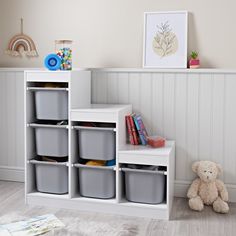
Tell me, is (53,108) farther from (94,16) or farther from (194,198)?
(194,198)

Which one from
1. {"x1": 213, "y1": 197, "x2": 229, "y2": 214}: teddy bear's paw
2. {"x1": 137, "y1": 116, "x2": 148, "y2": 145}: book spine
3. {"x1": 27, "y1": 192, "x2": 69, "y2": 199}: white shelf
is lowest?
{"x1": 213, "y1": 197, "x2": 229, "y2": 214}: teddy bear's paw

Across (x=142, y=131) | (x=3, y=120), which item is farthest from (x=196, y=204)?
(x=3, y=120)

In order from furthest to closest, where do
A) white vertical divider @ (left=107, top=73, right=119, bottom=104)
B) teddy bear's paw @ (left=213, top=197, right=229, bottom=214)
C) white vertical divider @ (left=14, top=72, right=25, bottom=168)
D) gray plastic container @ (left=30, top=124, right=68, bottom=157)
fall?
white vertical divider @ (left=14, top=72, right=25, bottom=168)
white vertical divider @ (left=107, top=73, right=119, bottom=104)
gray plastic container @ (left=30, top=124, right=68, bottom=157)
teddy bear's paw @ (left=213, top=197, right=229, bottom=214)

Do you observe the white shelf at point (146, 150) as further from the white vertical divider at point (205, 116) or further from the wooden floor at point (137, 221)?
the wooden floor at point (137, 221)

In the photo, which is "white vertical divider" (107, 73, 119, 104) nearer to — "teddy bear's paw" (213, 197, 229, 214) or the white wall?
the white wall

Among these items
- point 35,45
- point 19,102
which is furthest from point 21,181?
point 35,45

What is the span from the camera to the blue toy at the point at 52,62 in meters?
3.08

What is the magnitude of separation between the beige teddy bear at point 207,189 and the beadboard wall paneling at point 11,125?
5.33 feet

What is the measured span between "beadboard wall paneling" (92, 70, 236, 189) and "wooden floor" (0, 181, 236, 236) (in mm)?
421

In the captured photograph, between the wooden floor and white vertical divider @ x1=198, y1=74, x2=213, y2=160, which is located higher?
white vertical divider @ x1=198, y1=74, x2=213, y2=160

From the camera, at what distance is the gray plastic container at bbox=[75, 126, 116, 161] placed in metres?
2.99

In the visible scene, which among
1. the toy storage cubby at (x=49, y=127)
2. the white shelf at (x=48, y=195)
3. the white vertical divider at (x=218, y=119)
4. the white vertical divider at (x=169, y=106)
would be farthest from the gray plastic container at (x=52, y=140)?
the white vertical divider at (x=218, y=119)

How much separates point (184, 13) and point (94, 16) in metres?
0.78

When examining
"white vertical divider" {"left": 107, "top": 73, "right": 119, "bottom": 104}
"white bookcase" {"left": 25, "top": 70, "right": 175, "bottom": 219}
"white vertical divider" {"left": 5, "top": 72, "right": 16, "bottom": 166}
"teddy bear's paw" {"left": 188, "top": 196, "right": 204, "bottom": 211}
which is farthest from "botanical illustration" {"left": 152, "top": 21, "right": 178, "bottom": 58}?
"white vertical divider" {"left": 5, "top": 72, "right": 16, "bottom": 166}
